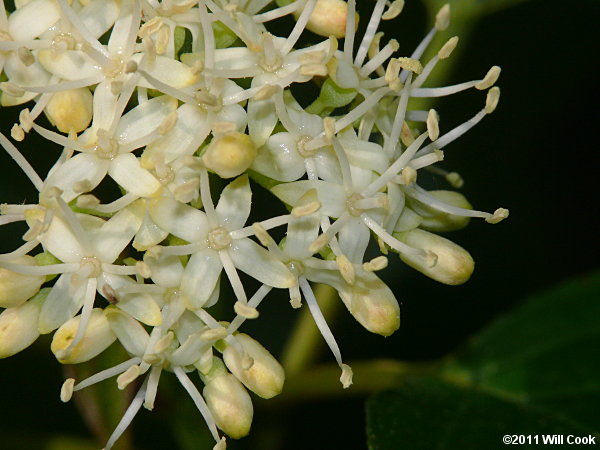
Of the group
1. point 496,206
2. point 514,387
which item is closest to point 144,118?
point 514,387

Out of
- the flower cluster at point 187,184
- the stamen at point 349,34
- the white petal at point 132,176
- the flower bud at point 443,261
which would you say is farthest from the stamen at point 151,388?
the stamen at point 349,34

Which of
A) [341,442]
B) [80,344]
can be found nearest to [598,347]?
[341,442]

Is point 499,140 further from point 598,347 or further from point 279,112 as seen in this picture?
point 279,112

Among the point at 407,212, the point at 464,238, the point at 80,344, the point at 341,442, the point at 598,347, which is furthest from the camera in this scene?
the point at 464,238

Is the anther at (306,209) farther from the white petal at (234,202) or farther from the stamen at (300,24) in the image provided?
the stamen at (300,24)

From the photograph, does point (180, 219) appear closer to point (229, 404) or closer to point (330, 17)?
point (229, 404)

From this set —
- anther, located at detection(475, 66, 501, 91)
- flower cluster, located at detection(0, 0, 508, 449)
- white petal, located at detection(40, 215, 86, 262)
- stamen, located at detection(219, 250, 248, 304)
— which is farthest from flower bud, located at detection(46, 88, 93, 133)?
anther, located at detection(475, 66, 501, 91)

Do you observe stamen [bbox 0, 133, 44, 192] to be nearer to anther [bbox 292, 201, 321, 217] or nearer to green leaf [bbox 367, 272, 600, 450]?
anther [bbox 292, 201, 321, 217]
